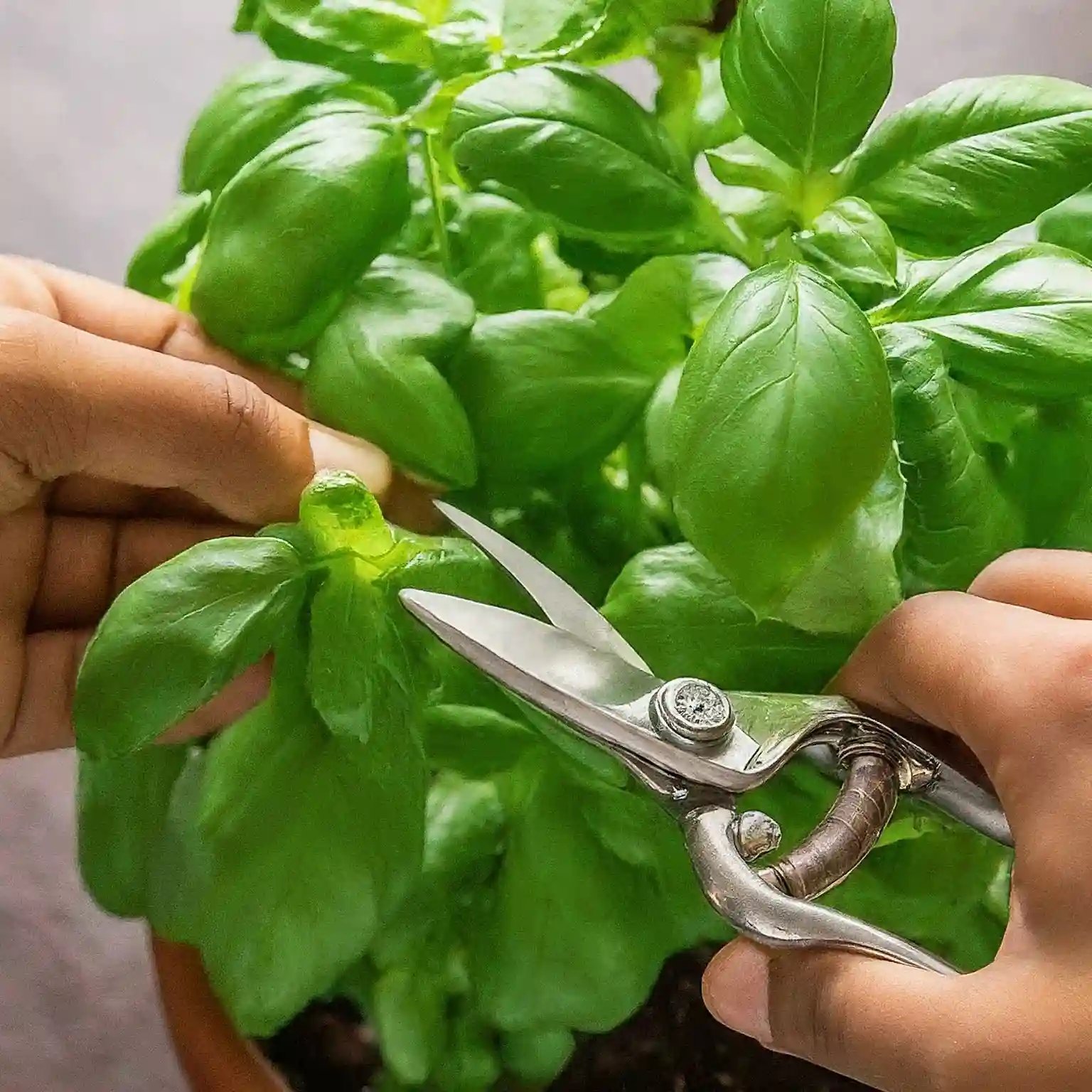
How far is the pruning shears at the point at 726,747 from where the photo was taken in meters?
0.35

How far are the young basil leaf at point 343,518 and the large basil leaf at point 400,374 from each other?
1.1 inches

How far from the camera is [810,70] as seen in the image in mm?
397

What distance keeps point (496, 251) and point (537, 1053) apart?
0.33 m

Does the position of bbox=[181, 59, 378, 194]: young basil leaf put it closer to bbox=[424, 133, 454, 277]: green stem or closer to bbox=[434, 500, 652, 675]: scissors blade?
bbox=[424, 133, 454, 277]: green stem

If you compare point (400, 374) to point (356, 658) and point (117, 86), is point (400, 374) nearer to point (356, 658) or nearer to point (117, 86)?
point (356, 658)

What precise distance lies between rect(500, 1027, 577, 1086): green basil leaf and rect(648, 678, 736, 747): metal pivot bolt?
0.64 feet

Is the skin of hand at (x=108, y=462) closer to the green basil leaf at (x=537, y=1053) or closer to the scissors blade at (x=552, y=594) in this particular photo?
the scissors blade at (x=552, y=594)

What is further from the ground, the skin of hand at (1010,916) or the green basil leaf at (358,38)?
the green basil leaf at (358,38)

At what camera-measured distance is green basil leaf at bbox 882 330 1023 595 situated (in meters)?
0.38

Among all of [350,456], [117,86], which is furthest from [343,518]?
[117,86]

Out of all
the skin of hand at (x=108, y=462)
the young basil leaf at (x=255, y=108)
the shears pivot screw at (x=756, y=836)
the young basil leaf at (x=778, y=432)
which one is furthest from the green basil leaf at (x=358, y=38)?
the shears pivot screw at (x=756, y=836)

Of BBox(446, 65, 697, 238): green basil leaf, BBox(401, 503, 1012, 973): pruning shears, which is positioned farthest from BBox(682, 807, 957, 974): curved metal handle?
BBox(446, 65, 697, 238): green basil leaf

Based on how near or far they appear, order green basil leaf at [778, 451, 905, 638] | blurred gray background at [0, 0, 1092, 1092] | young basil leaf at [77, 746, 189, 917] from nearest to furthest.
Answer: green basil leaf at [778, 451, 905, 638] → young basil leaf at [77, 746, 189, 917] → blurred gray background at [0, 0, 1092, 1092]

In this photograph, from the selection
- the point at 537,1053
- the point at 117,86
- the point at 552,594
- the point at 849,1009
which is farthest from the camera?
the point at 117,86
